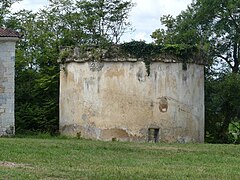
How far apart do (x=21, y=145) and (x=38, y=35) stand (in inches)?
712

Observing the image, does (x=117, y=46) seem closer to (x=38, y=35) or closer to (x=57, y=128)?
(x=57, y=128)

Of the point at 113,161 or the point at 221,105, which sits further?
the point at 221,105

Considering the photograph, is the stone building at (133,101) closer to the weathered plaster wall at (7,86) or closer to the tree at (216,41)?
the weathered plaster wall at (7,86)

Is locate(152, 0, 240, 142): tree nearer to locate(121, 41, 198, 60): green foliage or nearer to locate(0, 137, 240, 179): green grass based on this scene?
locate(121, 41, 198, 60): green foliage

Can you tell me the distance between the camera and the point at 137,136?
29.1 metres

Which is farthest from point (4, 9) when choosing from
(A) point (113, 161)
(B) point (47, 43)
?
(A) point (113, 161)

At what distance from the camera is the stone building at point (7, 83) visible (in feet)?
94.2

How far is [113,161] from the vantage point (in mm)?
17719

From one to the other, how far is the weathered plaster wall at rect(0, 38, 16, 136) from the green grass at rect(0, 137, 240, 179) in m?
6.86

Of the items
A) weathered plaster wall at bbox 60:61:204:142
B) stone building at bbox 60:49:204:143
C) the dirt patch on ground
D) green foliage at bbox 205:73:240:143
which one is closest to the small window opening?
stone building at bbox 60:49:204:143

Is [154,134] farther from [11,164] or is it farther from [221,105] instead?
[11,164]

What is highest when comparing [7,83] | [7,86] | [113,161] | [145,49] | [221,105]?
[145,49]

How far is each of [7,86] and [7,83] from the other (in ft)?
0.46

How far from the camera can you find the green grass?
46.8 ft
